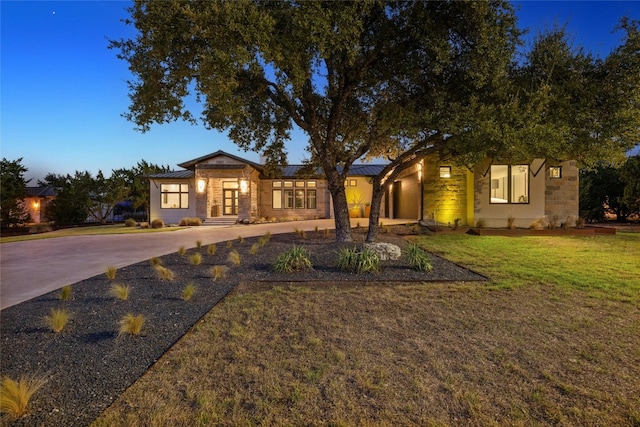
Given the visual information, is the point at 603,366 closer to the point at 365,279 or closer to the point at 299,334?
the point at 299,334

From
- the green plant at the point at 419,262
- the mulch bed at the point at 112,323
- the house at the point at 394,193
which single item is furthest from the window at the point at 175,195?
the green plant at the point at 419,262

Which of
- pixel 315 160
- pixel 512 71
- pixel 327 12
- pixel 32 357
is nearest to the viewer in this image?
pixel 32 357

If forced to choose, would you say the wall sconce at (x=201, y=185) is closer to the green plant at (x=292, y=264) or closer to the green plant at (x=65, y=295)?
the green plant at (x=292, y=264)

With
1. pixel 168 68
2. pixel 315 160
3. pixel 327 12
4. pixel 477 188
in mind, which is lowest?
pixel 477 188

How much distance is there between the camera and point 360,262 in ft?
21.8

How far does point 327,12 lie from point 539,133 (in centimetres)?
528

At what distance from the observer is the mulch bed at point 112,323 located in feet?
8.32

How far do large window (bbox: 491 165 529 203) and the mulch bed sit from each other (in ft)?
29.4

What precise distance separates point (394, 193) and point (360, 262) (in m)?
17.9

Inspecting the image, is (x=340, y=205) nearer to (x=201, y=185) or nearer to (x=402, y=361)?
(x=402, y=361)

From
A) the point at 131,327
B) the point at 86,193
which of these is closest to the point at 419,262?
the point at 131,327

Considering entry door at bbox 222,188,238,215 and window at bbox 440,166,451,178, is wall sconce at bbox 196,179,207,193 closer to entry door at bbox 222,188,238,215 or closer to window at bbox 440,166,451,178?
entry door at bbox 222,188,238,215

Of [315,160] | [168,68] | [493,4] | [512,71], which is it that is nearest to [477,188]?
[512,71]

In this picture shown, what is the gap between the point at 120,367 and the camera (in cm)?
293
